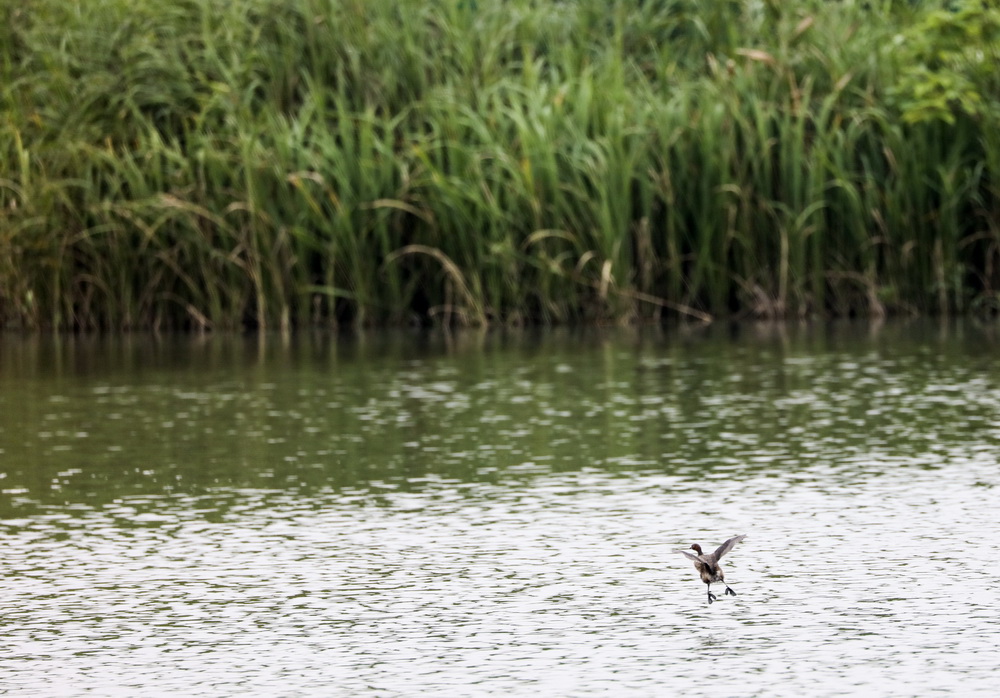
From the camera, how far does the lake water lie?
4.70 m

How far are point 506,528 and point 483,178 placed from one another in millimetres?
8943

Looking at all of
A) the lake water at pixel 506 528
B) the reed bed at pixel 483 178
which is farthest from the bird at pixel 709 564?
the reed bed at pixel 483 178

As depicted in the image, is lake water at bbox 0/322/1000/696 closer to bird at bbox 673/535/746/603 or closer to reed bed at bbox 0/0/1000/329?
bird at bbox 673/535/746/603

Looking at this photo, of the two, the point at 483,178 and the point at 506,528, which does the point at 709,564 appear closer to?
the point at 506,528

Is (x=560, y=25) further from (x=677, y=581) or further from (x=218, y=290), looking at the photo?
(x=677, y=581)

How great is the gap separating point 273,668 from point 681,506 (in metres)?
2.55

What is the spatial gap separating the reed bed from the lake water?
3.07 metres

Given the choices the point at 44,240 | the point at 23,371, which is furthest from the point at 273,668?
the point at 44,240

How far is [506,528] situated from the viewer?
21.4 feet

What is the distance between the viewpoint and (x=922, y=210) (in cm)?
1519

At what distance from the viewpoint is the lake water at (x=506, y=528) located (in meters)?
4.70

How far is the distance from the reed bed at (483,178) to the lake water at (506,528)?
10.1 feet

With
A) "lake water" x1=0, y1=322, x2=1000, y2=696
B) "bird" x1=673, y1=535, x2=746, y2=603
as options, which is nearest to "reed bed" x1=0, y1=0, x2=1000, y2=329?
"lake water" x1=0, y1=322, x2=1000, y2=696

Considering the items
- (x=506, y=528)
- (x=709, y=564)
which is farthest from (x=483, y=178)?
(x=709, y=564)
